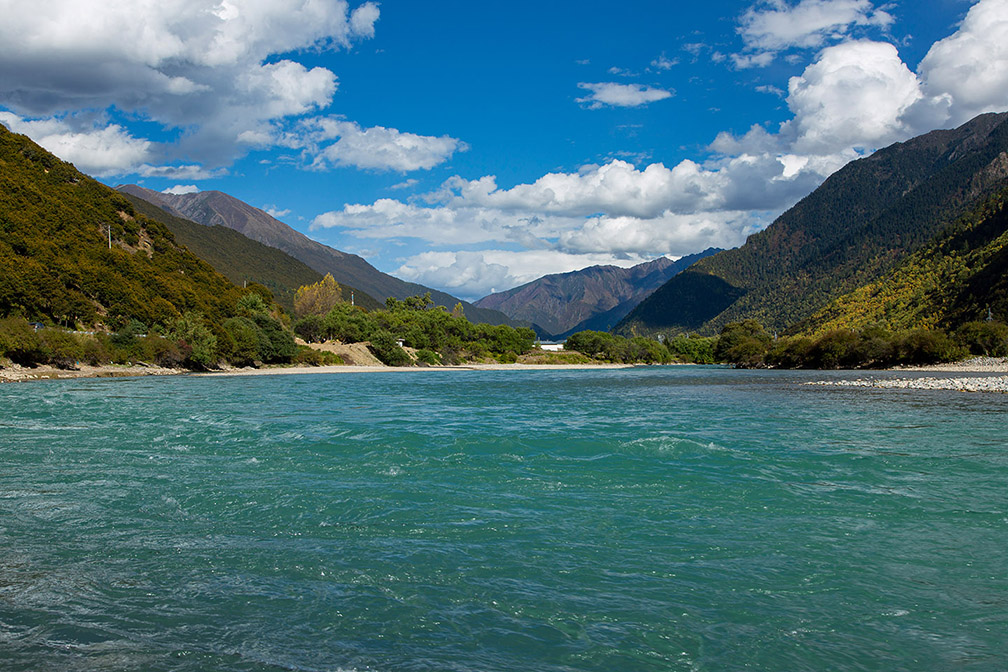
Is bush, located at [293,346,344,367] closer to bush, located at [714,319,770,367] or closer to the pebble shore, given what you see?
the pebble shore

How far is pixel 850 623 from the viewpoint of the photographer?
7.34m

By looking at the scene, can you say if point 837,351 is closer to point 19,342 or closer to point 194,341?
point 194,341

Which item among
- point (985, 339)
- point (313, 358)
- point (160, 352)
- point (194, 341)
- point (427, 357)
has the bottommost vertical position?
point (313, 358)

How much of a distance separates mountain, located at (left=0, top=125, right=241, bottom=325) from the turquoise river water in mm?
65063

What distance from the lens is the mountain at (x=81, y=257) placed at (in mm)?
75188

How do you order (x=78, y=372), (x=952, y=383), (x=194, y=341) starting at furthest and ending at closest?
(x=194, y=341), (x=78, y=372), (x=952, y=383)

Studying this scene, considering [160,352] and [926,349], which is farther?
[926,349]

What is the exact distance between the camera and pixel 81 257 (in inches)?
3506

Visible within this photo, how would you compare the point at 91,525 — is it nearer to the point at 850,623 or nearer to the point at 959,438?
the point at 850,623

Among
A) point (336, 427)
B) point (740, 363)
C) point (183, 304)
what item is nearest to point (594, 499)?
point (336, 427)

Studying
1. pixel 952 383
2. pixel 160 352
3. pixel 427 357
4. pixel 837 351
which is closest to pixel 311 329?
pixel 427 357

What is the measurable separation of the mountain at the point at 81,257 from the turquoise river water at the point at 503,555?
213 feet

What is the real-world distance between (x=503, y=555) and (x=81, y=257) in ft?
327

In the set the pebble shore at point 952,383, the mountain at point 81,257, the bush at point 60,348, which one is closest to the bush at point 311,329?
the mountain at point 81,257
